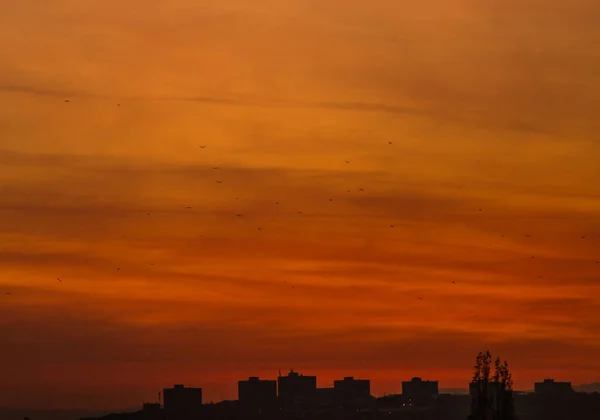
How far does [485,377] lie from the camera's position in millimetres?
127750

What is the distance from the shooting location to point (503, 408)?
121875mm

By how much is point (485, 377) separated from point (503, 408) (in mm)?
6266
